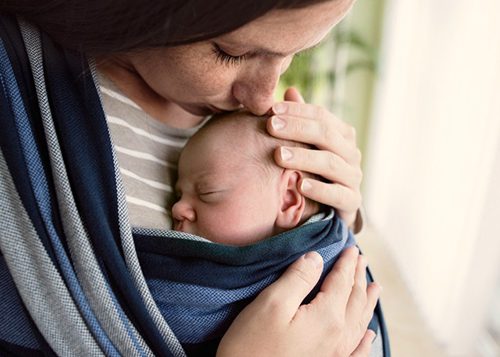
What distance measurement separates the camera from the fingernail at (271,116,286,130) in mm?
987

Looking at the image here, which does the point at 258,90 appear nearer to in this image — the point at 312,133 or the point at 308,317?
the point at 312,133

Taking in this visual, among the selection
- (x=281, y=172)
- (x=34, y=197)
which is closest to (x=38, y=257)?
(x=34, y=197)

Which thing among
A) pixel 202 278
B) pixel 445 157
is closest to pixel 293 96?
pixel 202 278

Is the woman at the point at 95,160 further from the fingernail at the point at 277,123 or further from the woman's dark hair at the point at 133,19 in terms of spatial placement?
the fingernail at the point at 277,123

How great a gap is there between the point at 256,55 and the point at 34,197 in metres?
0.35

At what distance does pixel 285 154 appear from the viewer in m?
0.98

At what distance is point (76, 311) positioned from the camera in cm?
74

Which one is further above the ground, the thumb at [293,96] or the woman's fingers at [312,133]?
the thumb at [293,96]

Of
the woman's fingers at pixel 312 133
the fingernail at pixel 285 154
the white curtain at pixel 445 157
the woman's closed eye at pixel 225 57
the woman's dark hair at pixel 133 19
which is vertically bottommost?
the white curtain at pixel 445 157

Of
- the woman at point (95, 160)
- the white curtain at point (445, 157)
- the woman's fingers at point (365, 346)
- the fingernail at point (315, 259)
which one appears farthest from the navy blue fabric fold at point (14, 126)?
the white curtain at point (445, 157)

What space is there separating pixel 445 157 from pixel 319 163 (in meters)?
1.54

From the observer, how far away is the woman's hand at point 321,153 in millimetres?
992

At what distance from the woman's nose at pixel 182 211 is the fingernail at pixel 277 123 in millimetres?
199

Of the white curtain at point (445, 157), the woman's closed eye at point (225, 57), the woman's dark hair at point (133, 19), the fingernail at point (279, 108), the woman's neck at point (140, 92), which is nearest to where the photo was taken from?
the woman's dark hair at point (133, 19)
